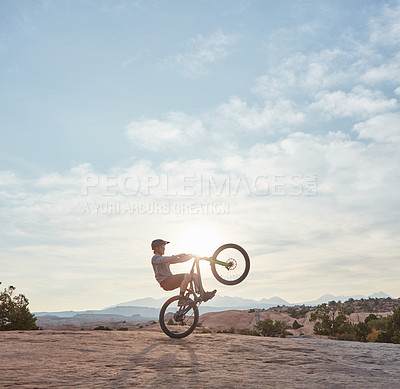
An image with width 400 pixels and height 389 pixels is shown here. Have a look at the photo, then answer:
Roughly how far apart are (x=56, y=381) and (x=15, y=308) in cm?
2011

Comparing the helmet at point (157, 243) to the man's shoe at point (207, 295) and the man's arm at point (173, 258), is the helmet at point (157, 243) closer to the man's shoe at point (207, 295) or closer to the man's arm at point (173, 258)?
the man's arm at point (173, 258)

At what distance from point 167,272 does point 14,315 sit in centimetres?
→ 1683

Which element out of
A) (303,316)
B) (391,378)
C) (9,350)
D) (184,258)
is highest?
(184,258)

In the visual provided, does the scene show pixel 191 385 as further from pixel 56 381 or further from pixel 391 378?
pixel 391 378

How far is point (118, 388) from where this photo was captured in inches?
253

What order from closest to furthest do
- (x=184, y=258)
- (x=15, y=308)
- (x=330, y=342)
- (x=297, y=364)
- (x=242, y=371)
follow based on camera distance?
(x=242, y=371) → (x=297, y=364) → (x=184, y=258) → (x=330, y=342) → (x=15, y=308)

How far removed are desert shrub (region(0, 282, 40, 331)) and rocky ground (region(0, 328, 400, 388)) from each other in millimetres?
14111

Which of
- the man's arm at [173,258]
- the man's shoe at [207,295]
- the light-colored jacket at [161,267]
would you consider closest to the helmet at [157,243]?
the light-colored jacket at [161,267]

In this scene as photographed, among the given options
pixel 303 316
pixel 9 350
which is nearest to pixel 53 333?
pixel 9 350

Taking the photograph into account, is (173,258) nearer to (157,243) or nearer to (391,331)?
(157,243)

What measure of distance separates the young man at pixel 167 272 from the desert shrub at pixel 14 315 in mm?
16093

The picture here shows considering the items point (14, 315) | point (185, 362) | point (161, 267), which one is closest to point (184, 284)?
point (161, 267)

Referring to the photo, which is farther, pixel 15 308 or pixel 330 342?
pixel 15 308

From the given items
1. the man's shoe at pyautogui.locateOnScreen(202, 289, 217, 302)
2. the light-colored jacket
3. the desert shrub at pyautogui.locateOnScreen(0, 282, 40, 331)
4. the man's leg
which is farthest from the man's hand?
the desert shrub at pyautogui.locateOnScreen(0, 282, 40, 331)
